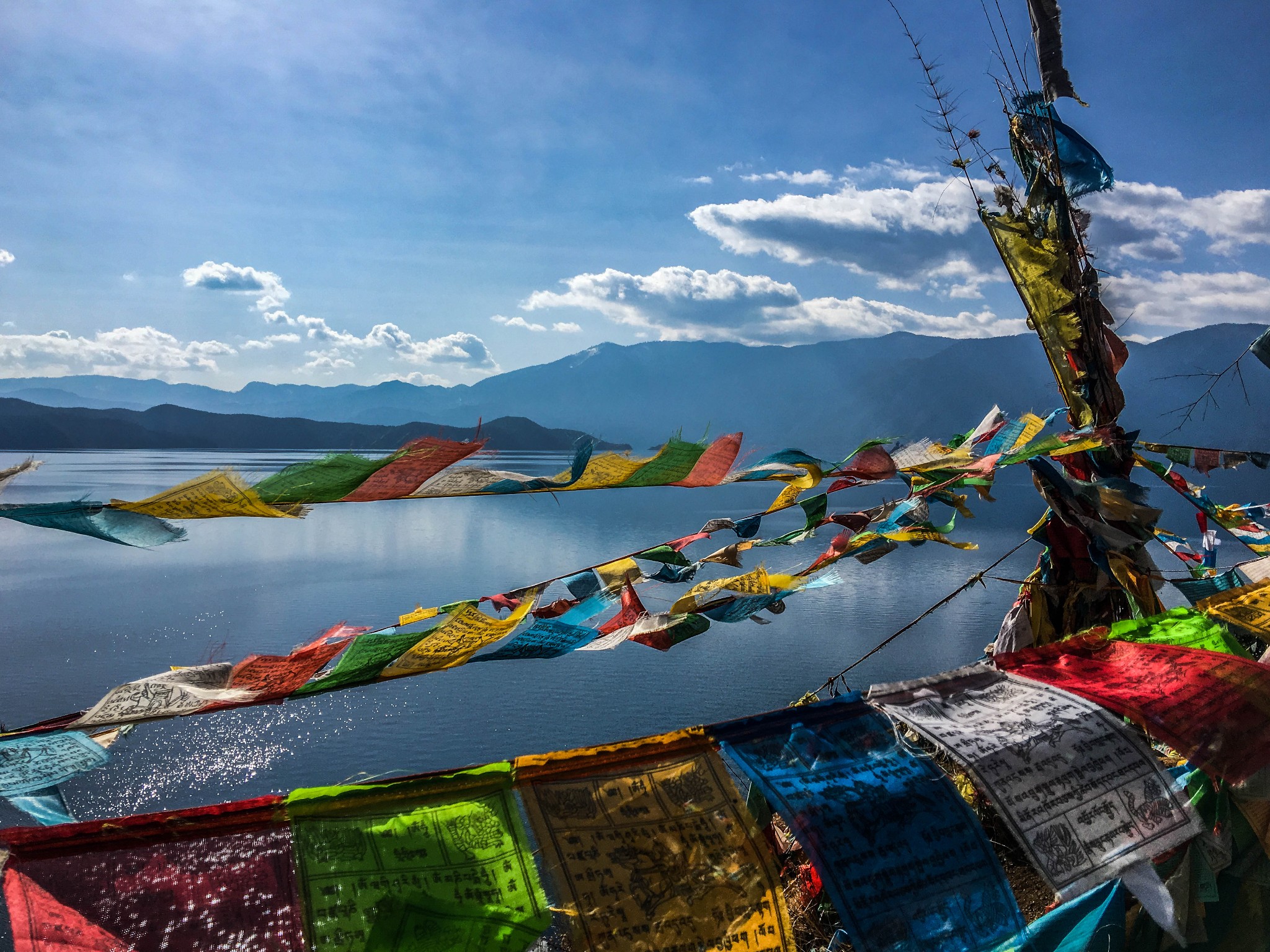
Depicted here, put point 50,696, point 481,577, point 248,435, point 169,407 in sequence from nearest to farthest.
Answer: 1. point 50,696
2. point 481,577
3. point 248,435
4. point 169,407

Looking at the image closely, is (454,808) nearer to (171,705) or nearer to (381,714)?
(171,705)

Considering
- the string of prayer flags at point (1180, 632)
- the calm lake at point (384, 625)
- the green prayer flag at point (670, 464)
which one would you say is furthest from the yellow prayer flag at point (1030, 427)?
the green prayer flag at point (670, 464)

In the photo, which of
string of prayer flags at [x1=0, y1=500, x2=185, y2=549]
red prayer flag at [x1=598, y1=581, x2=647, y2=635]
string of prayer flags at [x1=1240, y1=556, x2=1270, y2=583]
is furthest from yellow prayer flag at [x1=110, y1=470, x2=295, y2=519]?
string of prayer flags at [x1=1240, y1=556, x2=1270, y2=583]

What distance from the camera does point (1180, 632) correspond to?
3287 mm

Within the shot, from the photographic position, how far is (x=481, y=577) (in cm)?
2175

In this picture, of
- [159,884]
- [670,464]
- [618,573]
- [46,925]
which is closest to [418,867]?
[159,884]

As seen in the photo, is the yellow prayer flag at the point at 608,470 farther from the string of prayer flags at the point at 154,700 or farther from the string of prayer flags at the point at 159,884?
the string of prayer flags at the point at 159,884

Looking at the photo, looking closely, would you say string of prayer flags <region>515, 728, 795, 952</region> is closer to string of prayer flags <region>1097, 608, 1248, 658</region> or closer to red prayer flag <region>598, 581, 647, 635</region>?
red prayer flag <region>598, 581, 647, 635</region>

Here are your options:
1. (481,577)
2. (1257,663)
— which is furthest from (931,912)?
(481,577)

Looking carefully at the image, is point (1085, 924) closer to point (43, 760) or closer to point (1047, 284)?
point (43, 760)

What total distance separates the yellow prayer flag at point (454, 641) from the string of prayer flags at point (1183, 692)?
187 centimetres

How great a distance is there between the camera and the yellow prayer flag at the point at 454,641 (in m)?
2.80

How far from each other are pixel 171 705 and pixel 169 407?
117509 mm

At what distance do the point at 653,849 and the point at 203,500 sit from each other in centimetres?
183
